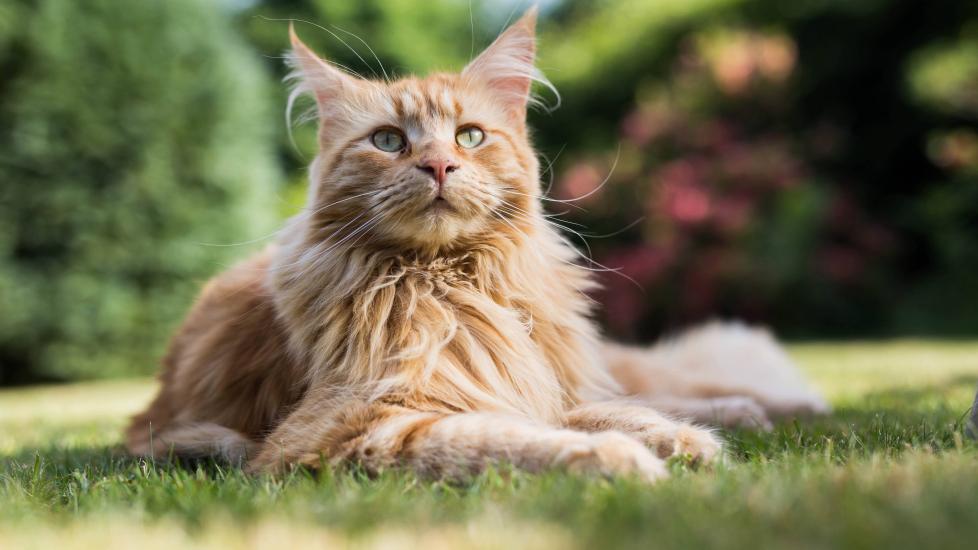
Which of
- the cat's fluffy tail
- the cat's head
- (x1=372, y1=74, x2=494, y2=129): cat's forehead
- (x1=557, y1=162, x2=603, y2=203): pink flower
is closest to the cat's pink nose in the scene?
the cat's head

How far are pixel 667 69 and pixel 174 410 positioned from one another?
8237 mm

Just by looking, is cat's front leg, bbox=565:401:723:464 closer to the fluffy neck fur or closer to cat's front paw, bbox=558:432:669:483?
the fluffy neck fur

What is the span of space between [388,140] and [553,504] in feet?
4.28

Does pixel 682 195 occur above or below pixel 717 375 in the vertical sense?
above

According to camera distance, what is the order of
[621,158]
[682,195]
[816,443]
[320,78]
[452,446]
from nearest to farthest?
[452,446] < [816,443] < [320,78] < [682,195] < [621,158]

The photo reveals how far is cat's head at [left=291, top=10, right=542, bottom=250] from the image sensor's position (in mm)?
2195

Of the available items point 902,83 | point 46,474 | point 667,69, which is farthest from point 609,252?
point 46,474

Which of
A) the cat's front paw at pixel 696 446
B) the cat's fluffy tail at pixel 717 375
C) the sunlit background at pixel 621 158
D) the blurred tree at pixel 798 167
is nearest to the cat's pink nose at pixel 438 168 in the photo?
the cat's front paw at pixel 696 446

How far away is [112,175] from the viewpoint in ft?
21.6

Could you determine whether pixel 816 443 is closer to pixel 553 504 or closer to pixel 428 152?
pixel 553 504

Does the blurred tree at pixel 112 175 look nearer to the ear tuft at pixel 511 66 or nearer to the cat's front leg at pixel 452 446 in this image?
the ear tuft at pixel 511 66

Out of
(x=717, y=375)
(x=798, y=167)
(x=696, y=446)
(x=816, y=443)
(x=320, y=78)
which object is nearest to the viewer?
(x=696, y=446)

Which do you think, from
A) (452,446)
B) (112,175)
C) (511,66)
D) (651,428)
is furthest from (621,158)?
(452,446)

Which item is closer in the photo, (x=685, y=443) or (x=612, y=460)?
(x=612, y=460)
